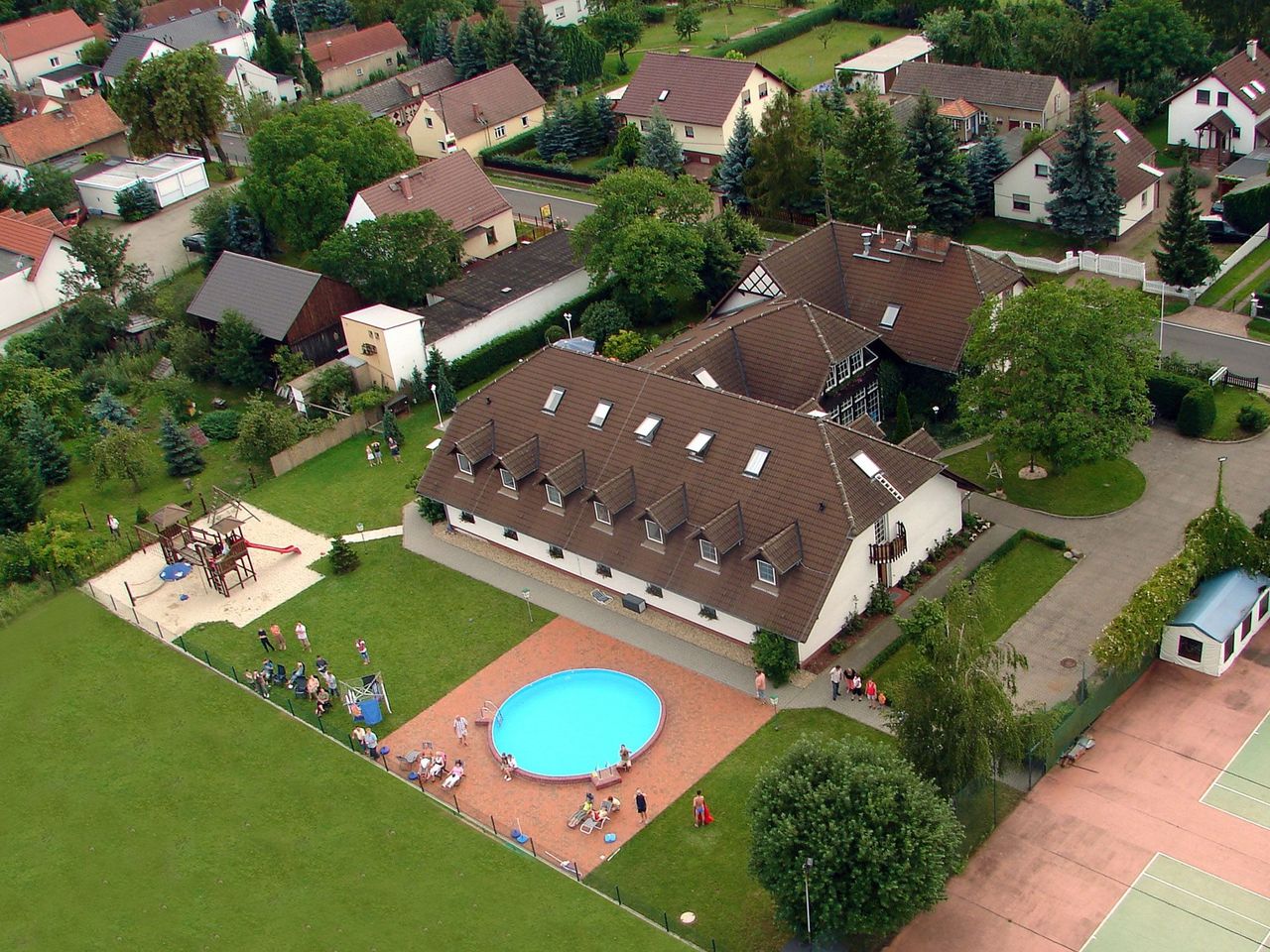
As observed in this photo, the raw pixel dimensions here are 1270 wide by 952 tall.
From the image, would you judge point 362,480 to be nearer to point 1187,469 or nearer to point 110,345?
point 110,345

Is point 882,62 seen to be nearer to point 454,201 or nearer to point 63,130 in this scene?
point 454,201

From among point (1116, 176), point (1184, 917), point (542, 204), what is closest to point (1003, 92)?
point (1116, 176)

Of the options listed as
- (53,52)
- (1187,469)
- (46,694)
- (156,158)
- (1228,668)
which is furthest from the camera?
(53,52)

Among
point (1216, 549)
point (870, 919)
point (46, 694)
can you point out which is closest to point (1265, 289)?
point (1216, 549)

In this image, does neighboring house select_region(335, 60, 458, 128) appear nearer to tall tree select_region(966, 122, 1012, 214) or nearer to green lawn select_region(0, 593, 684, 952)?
tall tree select_region(966, 122, 1012, 214)

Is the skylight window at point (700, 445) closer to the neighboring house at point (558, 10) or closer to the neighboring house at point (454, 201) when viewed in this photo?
the neighboring house at point (454, 201)
